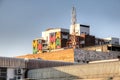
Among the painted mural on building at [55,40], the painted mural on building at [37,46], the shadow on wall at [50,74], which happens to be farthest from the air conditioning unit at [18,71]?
the painted mural on building at [37,46]

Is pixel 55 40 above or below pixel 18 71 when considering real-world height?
above

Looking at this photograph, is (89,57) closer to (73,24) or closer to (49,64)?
(49,64)

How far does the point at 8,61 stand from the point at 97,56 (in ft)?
111

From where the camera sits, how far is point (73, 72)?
5138 centimetres

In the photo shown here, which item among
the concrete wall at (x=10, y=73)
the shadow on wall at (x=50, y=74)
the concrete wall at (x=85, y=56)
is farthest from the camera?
the concrete wall at (x=85, y=56)

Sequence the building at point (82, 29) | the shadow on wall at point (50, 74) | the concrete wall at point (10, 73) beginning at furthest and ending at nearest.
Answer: the building at point (82, 29) → the concrete wall at point (10, 73) → the shadow on wall at point (50, 74)

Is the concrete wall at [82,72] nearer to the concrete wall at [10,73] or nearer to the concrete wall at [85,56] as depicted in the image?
the concrete wall at [10,73]

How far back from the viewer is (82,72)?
4962cm

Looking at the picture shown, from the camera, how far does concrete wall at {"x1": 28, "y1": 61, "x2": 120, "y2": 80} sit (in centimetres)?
4434

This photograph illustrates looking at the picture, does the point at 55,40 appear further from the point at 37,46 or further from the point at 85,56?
the point at 85,56

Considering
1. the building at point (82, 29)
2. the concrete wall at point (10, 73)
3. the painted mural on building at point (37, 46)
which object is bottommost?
the concrete wall at point (10, 73)

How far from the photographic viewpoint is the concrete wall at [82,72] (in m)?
44.3

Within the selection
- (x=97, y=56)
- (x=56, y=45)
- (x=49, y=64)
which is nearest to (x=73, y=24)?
(x=56, y=45)

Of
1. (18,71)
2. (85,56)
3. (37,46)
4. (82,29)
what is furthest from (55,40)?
(18,71)
